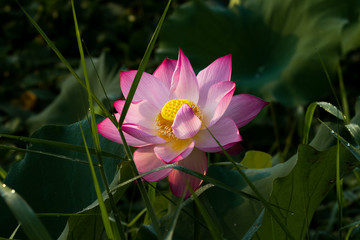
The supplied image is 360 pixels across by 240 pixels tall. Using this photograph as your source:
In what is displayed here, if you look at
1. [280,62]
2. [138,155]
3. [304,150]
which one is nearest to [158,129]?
[138,155]

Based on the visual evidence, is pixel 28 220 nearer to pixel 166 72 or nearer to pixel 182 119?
pixel 182 119

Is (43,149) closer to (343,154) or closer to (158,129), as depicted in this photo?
(158,129)

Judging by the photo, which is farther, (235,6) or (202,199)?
(235,6)

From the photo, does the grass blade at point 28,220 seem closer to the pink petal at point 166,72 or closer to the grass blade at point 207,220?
the grass blade at point 207,220

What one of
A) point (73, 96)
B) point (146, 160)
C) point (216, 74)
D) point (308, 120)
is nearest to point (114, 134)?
point (146, 160)

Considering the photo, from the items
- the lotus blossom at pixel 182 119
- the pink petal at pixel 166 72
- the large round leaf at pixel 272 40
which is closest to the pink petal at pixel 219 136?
the lotus blossom at pixel 182 119

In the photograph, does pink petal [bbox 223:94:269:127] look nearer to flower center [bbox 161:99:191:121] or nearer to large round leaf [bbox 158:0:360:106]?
flower center [bbox 161:99:191:121]
